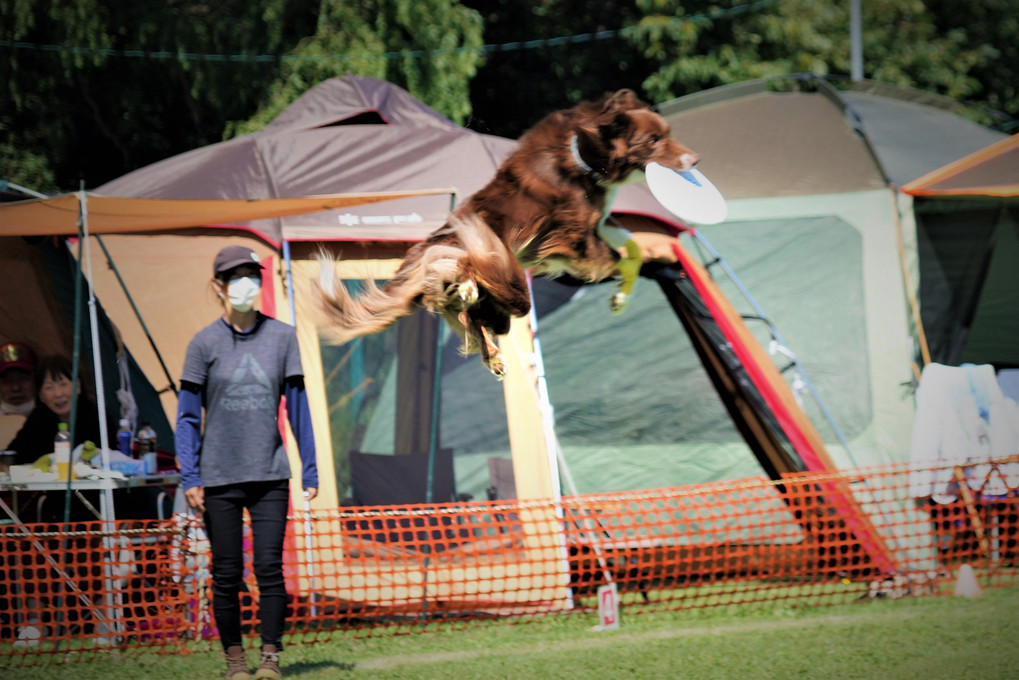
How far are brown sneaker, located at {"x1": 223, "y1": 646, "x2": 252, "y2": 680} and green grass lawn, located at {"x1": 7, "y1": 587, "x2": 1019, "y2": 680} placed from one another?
0.31m

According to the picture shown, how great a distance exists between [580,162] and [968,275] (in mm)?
5065

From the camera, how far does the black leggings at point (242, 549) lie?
4273 mm

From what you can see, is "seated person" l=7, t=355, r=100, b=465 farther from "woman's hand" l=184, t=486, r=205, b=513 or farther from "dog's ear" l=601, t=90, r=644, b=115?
"dog's ear" l=601, t=90, r=644, b=115

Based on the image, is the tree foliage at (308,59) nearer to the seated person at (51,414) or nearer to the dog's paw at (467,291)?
the seated person at (51,414)

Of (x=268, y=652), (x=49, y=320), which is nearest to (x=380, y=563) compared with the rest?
(x=268, y=652)

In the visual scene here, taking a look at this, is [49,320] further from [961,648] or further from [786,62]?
[786,62]

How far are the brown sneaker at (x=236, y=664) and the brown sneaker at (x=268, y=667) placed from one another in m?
0.05

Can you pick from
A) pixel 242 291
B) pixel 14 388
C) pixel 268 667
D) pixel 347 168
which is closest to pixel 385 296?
pixel 242 291

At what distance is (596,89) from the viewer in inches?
552

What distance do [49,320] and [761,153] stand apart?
17.1ft

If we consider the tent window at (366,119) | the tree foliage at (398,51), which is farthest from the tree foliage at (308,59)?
the tent window at (366,119)

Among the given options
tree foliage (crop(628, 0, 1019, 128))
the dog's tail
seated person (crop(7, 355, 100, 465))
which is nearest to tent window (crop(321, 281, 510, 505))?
seated person (crop(7, 355, 100, 465))

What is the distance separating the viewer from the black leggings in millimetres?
4273

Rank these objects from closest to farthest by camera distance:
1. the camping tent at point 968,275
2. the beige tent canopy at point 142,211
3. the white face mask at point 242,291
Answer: the white face mask at point 242,291
the beige tent canopy at point 142,211
the camping tent at point 968,275
